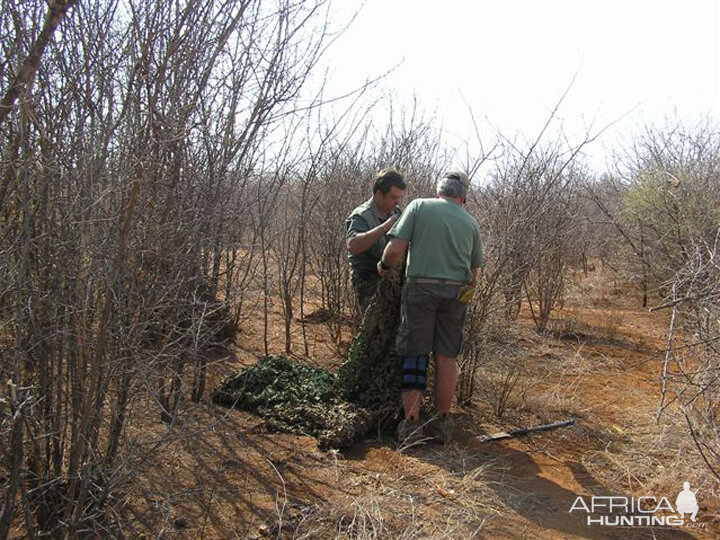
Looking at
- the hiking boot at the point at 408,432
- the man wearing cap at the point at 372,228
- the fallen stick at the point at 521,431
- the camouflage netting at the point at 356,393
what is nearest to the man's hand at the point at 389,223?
the man wearing cap at the point at 372,228

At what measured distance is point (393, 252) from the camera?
13.3 feet

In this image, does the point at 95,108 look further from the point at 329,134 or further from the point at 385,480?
the point at 329,134

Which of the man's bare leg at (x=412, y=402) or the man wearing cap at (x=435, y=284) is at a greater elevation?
the man wearing cap at (x=435, y=284)

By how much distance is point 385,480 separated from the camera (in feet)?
11.4

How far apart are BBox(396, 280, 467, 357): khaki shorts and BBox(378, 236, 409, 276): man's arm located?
178mm

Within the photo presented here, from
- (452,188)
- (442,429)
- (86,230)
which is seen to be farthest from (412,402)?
(86,230)

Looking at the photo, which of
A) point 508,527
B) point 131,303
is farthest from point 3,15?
point 508,527

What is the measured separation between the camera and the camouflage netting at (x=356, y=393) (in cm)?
416

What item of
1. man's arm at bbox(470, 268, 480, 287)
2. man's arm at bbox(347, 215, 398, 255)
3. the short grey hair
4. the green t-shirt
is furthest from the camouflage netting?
the short grey hair

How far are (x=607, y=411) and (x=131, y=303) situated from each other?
4.19 meters

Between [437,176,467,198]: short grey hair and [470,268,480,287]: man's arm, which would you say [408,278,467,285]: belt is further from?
[437,176,467,198]: short grey hair

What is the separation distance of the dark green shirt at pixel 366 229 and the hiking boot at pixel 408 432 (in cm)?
115

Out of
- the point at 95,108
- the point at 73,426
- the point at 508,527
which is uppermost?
the point at 95,108

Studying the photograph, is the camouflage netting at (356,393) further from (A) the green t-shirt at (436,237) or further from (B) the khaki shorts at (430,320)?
(A) the green t-shirt at (436,237)
